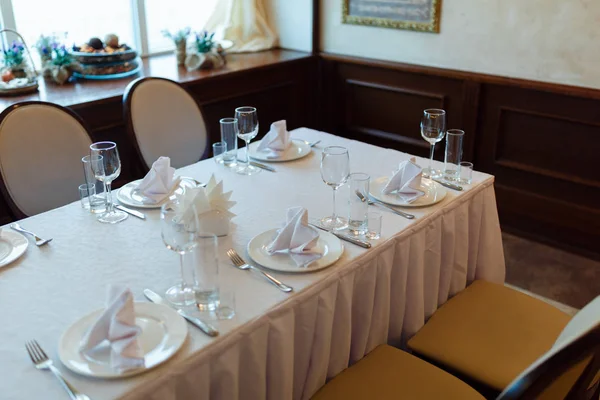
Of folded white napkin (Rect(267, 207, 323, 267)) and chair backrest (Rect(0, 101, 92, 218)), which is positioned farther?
chair backrest (Rect(0, 101, 92, 218))

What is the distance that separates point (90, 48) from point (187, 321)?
218 cm

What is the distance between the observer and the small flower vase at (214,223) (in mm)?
1479

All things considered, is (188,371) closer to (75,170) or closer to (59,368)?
(59,368)

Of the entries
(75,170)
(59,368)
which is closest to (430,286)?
(59,368)

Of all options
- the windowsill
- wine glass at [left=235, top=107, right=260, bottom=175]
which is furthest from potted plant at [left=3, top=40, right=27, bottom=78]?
wine glass at [left=235, top=107, right=260, bottom=175]

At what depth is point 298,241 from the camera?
1.40 m

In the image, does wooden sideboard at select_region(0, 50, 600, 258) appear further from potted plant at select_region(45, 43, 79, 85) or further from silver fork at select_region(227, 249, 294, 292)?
silver fork at select_region(227, 249, 294, 292)

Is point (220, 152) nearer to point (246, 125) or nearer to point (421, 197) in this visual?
point (246, 125)

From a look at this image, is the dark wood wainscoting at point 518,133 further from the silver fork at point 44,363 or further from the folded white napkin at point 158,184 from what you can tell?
the silver fork at point 44,363

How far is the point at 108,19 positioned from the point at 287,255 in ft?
7.65

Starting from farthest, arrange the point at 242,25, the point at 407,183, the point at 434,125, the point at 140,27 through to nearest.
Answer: the point at 242,25
the point at 140,27
the point at 434,125
the point at 407,183

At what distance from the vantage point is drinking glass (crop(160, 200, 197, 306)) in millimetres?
1196

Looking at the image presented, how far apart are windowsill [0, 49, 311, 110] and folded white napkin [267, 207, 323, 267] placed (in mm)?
1458

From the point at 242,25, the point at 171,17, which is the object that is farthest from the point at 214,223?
the point at 242,25
